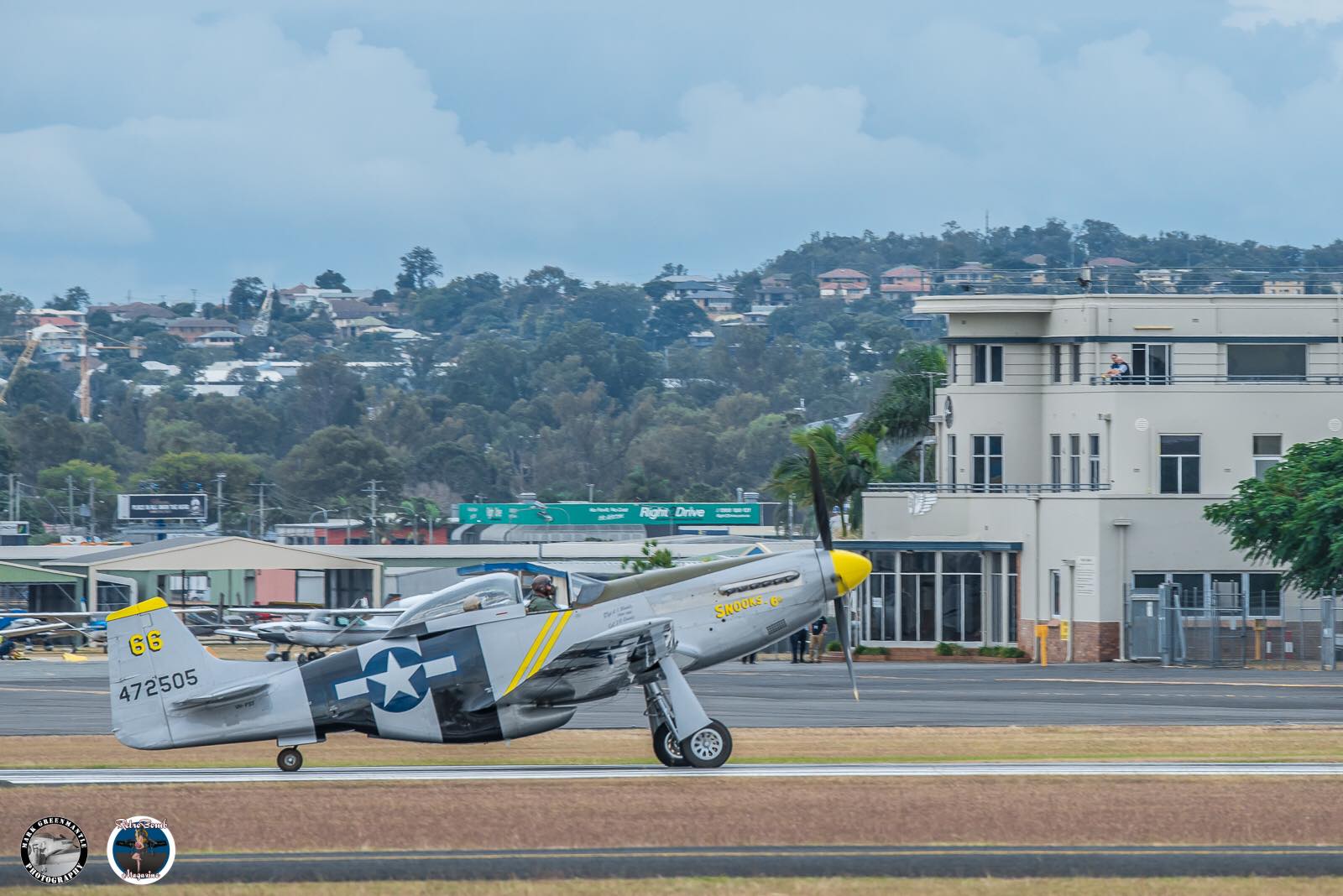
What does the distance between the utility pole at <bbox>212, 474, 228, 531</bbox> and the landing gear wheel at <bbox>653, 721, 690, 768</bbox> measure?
119 meters

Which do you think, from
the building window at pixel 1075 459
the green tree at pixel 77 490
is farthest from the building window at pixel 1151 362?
the green tree at pixel 77 490

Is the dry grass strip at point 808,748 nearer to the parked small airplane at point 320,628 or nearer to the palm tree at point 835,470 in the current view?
the parked small airplane at point 320,628

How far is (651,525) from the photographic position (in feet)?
418

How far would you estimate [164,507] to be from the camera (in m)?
134

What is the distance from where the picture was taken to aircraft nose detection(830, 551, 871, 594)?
939 inches

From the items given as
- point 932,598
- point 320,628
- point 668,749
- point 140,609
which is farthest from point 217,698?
point 932,598

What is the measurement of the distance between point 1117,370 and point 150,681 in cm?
3909

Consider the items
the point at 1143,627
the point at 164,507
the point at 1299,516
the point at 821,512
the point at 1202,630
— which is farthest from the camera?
the point at 164,507

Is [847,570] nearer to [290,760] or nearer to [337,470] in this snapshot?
[290,760]

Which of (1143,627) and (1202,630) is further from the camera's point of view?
(1143,627)

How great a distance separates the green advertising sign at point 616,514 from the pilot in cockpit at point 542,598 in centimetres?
10113

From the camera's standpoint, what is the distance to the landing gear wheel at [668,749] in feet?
76.1

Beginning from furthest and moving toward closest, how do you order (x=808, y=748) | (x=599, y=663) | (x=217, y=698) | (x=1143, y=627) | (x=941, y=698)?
(x=1143, y=627) → (x=941, y=698) → (x=808, y=748) → (x=599, y=663) → (x=217, y=698)

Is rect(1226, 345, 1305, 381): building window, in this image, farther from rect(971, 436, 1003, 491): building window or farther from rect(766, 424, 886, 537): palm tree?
rect(766, 424, 886, 537): palm tree
